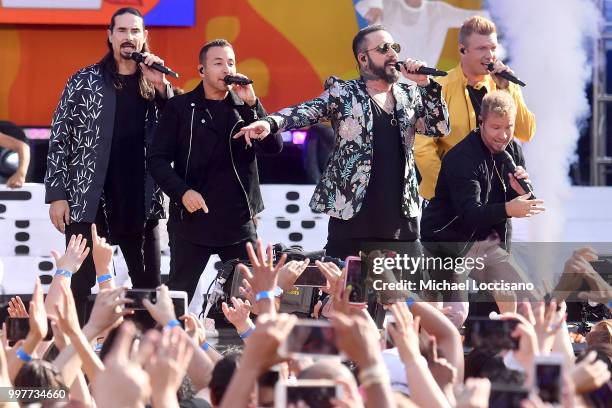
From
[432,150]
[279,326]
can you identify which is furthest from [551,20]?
[279,326]

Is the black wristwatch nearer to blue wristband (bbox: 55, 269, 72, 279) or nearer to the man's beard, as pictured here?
the man's beard

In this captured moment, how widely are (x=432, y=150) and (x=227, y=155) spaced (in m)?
1.04

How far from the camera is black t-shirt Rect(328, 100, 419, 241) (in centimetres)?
536

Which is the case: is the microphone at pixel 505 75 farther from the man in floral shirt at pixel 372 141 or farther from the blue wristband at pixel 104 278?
the blue wristband at pixel 104 278

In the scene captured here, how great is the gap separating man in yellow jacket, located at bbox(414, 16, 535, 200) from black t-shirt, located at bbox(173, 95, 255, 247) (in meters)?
0.97

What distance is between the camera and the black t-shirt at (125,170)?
18.6 feet

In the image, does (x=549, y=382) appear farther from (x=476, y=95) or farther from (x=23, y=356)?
(x=476, y=95)

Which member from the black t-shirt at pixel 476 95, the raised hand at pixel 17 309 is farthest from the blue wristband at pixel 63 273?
the black t-shirt at pixel 476 95

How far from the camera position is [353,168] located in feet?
17.6

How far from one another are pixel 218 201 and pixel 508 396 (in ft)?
9.77

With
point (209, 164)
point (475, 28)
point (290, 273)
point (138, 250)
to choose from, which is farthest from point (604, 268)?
point (138, 250)

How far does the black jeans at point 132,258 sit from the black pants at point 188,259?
129mm

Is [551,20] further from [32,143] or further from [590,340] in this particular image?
[590,340]

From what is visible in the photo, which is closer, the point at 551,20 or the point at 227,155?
the point at 227,155
